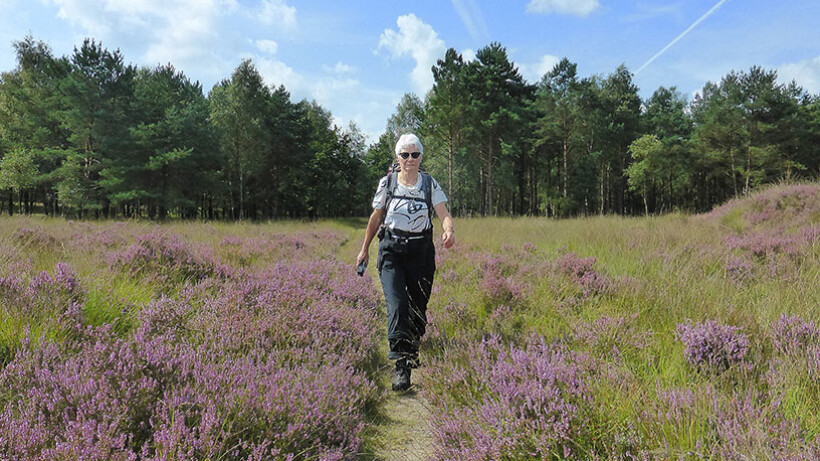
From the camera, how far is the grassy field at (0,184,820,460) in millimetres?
1671

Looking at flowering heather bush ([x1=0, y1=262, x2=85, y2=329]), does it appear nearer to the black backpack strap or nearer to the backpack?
the backpack

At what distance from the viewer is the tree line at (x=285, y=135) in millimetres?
27797

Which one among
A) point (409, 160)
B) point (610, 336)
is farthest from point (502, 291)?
point (409, 160)

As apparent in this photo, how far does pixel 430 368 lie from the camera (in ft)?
9.62

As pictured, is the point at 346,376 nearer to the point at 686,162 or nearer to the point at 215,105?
the point at 215,105

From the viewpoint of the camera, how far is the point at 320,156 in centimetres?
4681

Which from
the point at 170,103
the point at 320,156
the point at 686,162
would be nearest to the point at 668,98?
the point at 686,162

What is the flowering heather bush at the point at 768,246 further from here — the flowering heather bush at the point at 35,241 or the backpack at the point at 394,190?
the flowering heather bush at the point at 35,241

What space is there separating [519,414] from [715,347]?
1607 millimetres

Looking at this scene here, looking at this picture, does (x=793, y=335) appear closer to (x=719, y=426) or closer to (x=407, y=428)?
(x=719, y=426)

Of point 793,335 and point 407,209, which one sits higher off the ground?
point 407,209

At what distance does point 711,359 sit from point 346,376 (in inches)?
101

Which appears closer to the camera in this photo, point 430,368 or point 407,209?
point 430,368

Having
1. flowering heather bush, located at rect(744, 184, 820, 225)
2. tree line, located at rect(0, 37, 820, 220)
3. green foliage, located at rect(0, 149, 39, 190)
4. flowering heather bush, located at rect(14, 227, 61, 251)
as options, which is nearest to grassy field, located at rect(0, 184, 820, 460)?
flowering heather bush, located at rect(14, 227, 61, 251)
